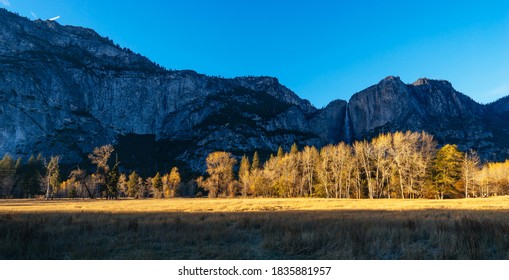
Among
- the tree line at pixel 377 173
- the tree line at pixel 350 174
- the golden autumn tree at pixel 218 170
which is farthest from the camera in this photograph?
the golden autumn tree at pixel 218 170

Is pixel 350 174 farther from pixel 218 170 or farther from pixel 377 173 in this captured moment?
pixel 218 170

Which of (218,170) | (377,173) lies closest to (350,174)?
(377,173)

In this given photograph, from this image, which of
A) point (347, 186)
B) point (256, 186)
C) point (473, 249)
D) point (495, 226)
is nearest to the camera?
point (473, 249)

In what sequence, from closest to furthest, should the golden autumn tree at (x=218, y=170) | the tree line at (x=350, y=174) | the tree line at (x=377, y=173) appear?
the tree line at (x=377, y=173)
the tree line at (x=350, y=174)
the golden autumn tree at (x=218, y=170)

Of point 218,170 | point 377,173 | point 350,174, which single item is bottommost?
point 350,174

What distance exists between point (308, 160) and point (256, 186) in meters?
19.8

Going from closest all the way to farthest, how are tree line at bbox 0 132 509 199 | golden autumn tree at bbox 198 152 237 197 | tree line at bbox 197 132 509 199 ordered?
tree line at bbox 197 132 509 199 → tree line at bbox 0 132 509 199 → golden autumn tree at bbox 198 152 237 197

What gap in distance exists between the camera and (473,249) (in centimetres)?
682

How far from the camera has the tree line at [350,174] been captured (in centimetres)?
5753

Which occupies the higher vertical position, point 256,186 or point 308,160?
point 308,160

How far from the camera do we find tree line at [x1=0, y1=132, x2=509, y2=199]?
5753 centimetres

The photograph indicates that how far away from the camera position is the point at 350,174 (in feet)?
223
